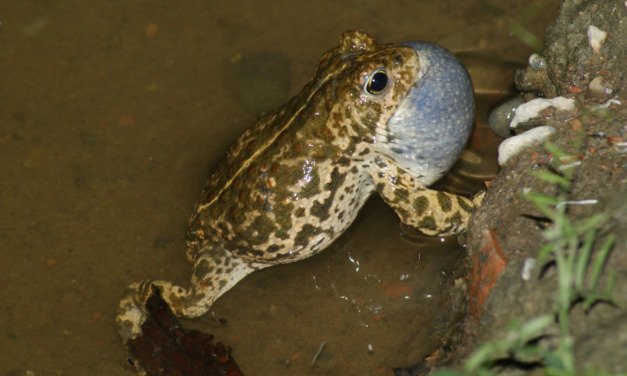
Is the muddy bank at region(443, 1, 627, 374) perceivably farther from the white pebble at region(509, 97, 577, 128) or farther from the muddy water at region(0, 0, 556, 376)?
the muddy water at region(0, 0, 556, 376)

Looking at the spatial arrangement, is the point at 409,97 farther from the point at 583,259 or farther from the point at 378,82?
the point at 583,259

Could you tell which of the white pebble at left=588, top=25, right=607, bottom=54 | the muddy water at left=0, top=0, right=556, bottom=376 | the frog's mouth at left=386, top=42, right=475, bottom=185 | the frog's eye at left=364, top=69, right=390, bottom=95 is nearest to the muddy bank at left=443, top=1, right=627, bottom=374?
the white pebble at left=588, top=25, right=607, bottom=54

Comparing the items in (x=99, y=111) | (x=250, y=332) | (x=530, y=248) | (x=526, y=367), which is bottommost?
(x=250, y=332)

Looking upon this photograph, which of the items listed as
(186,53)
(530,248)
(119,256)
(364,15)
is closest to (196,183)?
(119,256)

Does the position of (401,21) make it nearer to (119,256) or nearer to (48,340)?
(119,256)

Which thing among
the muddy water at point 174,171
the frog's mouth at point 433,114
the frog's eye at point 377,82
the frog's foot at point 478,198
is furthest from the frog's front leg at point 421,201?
the frog's eye at point 377,82

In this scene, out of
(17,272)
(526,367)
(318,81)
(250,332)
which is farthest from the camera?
(17,272)

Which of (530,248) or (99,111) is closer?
(530,248)

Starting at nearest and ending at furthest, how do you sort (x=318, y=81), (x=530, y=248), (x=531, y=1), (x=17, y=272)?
(x=530, y=248)
(x=318, y=81)
(x=17, y=272)
(x=531, y=1)
